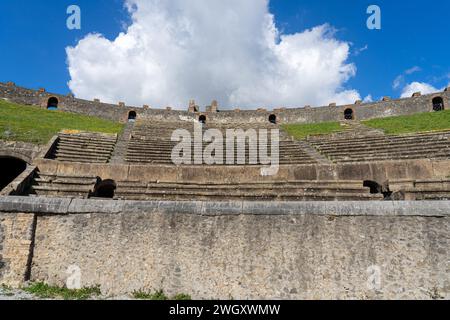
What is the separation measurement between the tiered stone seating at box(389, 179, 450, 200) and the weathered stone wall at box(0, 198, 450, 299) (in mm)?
3614

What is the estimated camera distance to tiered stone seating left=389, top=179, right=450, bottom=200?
868cm

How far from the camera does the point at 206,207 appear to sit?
619 cm

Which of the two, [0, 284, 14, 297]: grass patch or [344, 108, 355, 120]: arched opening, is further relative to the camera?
[344, 108, 355, 120]: arched opening

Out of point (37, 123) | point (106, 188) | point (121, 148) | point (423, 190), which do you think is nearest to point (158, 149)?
point (121, 148)

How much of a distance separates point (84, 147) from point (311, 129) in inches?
647

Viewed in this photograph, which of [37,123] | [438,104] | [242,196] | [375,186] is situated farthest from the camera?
[438,104]

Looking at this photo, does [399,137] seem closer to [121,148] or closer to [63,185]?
[121,148]

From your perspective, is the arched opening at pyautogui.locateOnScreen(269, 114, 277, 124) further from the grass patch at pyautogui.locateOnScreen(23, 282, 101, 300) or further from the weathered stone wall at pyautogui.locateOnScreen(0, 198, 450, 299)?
the grass patch at pyautogui.locateOnScreen(23, 282, 101, 300)

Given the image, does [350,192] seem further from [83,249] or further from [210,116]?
[210,116]

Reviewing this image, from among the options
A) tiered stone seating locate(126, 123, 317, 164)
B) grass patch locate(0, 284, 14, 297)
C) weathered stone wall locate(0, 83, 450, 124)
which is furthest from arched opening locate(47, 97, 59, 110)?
grass patch locate(0, 284, 14, 297)

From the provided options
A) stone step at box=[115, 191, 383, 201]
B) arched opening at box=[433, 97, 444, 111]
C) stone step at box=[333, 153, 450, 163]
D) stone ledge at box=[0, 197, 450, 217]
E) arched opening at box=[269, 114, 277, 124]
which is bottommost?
stone ledge at box=[0, 197, 450, 217]

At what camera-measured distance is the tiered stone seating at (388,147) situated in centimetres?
1350
